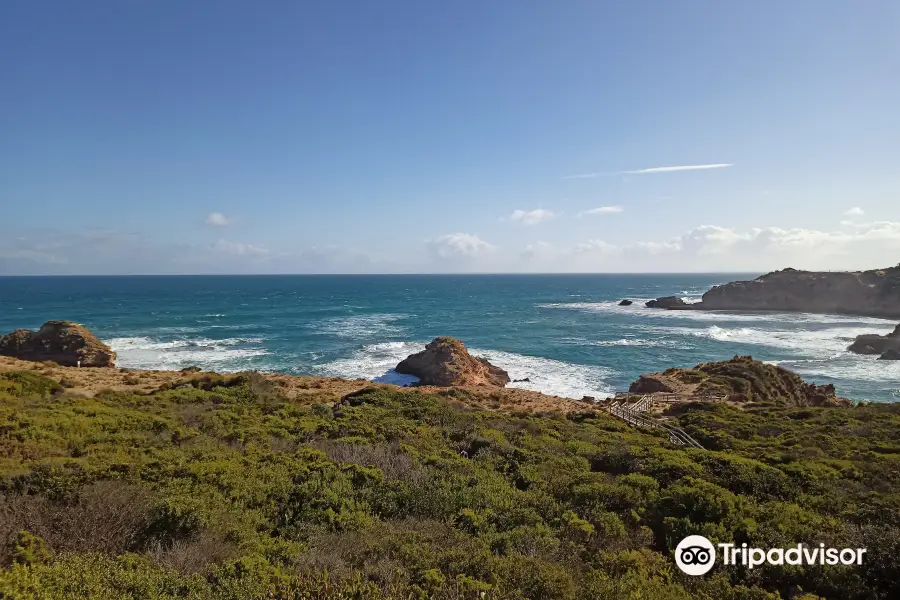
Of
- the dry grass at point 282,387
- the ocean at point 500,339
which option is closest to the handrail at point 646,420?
the dry grass at point 282,387

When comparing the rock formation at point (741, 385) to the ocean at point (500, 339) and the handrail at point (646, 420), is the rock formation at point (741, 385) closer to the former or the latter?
the handrail at point (646, 420)

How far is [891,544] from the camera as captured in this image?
251 inches

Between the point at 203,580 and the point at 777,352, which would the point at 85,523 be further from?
the point at 777,352

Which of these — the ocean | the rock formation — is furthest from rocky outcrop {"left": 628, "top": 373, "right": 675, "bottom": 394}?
the ocean

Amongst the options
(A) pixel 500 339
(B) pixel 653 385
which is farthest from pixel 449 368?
(A) pixel 500 339

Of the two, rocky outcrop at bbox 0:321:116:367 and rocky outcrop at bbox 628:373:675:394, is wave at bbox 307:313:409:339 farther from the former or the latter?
rocky outcrop at bbox 628:373:675:394

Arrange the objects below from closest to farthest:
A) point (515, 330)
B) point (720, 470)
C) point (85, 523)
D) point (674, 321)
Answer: point (85, 523) → point (720, 470) → point (515, 330) → point (674, 321)

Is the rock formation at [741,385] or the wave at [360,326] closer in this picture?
the rock formation at [741,385]

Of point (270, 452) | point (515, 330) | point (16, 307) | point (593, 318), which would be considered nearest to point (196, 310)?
point (16, 307)

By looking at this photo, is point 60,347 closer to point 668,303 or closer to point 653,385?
point 653,385

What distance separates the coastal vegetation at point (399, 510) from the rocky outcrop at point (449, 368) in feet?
61.8

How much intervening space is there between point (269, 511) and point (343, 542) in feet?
6.28

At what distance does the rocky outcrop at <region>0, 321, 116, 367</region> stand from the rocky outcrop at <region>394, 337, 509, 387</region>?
25721 mm

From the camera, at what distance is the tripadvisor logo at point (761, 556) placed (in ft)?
20.7
